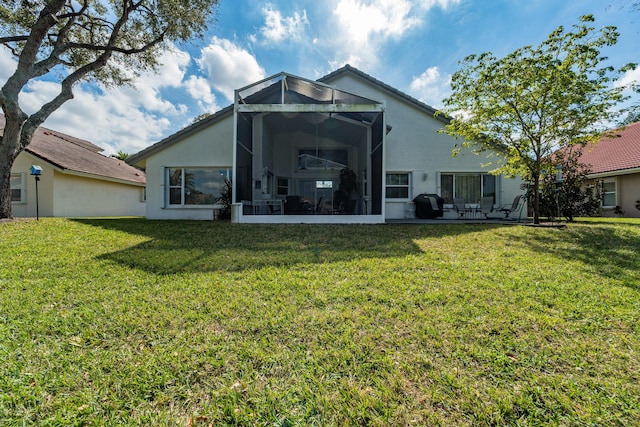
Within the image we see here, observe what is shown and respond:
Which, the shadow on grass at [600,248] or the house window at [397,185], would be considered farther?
the house window at [397,185]

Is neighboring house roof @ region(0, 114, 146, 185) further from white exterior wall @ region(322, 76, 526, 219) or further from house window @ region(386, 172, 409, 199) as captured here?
white exterior wall @ region(322, 76, 526, 219)

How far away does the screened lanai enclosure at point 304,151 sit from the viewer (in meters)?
9.33

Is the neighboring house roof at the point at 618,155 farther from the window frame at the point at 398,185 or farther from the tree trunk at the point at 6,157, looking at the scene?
the tree trunk at the point at 6,157

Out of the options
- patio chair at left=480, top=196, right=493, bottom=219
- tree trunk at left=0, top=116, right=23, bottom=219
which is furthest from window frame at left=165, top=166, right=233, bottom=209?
patio chair at left=480, top=196, right=493, bottom=219

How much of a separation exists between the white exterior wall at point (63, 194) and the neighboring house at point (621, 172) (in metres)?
27.0

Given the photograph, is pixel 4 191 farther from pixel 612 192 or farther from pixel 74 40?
pixel 612 192

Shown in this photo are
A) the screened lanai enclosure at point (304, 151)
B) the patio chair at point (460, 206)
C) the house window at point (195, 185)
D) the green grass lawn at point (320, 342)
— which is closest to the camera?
the green grass lawn at point (320, 342)

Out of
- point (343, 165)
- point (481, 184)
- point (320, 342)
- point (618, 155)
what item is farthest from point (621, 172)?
point (320, 342)

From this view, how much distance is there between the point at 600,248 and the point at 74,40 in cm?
2088

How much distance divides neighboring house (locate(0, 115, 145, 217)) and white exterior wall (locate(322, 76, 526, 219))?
16216 mm

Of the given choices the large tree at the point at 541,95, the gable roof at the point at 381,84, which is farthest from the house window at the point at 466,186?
the large tree at the point at 541,95

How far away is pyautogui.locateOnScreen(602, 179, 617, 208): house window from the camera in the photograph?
50.8 ft

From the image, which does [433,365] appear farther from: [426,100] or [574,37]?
[426,100]

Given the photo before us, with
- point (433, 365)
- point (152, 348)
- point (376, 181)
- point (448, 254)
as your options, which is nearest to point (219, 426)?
point (152, 348)
